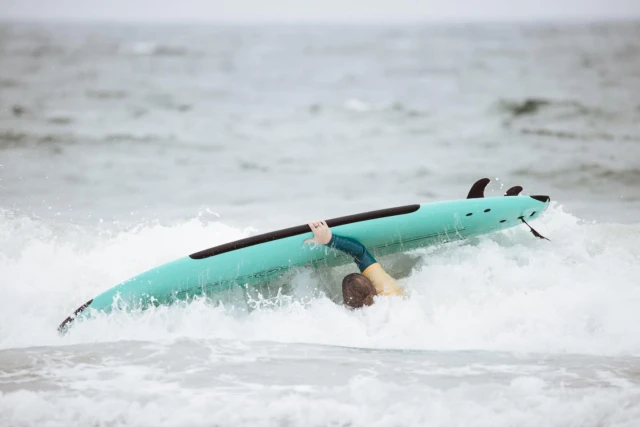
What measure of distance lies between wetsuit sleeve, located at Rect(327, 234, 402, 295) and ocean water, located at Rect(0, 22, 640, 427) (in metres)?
0.13

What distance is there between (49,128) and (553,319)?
11353 mm

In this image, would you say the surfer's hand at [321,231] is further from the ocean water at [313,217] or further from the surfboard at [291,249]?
the ocean water at [313,217]

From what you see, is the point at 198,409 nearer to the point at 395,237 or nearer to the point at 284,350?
the point at 284,350

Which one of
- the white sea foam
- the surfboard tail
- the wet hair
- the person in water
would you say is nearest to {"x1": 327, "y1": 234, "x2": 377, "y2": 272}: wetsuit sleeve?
the person in water

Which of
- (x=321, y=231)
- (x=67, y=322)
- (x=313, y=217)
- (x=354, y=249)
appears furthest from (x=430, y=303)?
(x=313, y=217)

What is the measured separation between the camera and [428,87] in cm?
1791

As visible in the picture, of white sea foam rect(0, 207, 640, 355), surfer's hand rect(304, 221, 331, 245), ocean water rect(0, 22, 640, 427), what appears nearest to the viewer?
ocean water rect(0, 22, 640, 427)

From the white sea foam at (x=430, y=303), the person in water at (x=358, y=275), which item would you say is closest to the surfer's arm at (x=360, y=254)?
the person in water at (x=358, y=275)

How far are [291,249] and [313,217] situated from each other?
11.3 ft

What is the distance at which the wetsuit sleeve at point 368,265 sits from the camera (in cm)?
436

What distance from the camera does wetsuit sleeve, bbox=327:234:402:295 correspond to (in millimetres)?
4355

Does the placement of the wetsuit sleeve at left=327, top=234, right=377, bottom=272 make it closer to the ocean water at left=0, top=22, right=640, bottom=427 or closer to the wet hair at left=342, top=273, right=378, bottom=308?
the wet hair at left=342, top=273, right=378, bottom=308

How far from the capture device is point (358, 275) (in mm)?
4270

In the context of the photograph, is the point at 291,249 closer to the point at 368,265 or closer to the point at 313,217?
the point at 368,265
